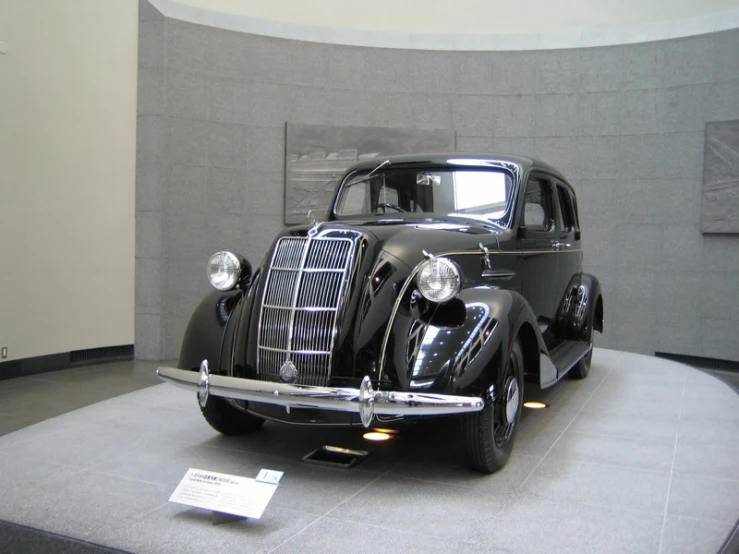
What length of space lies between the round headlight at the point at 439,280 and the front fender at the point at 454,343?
0.40 feet

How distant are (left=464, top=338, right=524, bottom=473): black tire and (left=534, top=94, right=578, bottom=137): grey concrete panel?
4812 millimetres

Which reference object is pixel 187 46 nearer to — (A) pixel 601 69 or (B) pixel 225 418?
(A) pixel 601 69

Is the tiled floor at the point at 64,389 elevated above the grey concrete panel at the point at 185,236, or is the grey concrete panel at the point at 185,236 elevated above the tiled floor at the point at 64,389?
the grey concrete panel at the point at 185,236

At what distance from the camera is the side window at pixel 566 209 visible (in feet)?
16.5

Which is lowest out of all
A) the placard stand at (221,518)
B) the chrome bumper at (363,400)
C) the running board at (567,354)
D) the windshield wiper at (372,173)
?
the placard stand at (221,518)

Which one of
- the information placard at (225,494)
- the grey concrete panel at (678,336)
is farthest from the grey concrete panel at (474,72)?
the information placard at (225,494)

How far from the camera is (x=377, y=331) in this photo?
115 inches

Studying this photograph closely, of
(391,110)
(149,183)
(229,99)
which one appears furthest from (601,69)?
(149,183)

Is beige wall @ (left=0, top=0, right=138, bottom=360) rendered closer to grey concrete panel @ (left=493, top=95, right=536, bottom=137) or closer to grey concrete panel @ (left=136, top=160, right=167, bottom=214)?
grey concrete panel @ (left=136, top=160, right=167, bottom=214)

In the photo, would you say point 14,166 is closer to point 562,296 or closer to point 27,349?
point 27,349

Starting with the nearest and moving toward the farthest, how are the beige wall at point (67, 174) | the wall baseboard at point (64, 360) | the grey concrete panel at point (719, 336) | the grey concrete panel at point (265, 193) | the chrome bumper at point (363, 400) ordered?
the chrome bumper at point (363, 400)
the beige wall at point (67, 174)
the wall baseboard at point (64, 360)
the grey concrete panel at point (719, 336)
the grey concrete panel at point (265, 193)

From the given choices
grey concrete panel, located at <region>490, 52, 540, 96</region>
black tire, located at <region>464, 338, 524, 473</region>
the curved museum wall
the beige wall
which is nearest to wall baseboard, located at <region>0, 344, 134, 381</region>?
the beige wall

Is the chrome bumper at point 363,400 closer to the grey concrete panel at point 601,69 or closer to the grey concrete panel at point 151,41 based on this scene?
the grey concrete panel at point 151,41

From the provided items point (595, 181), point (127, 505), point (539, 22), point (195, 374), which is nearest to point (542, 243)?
point (195, 374)
